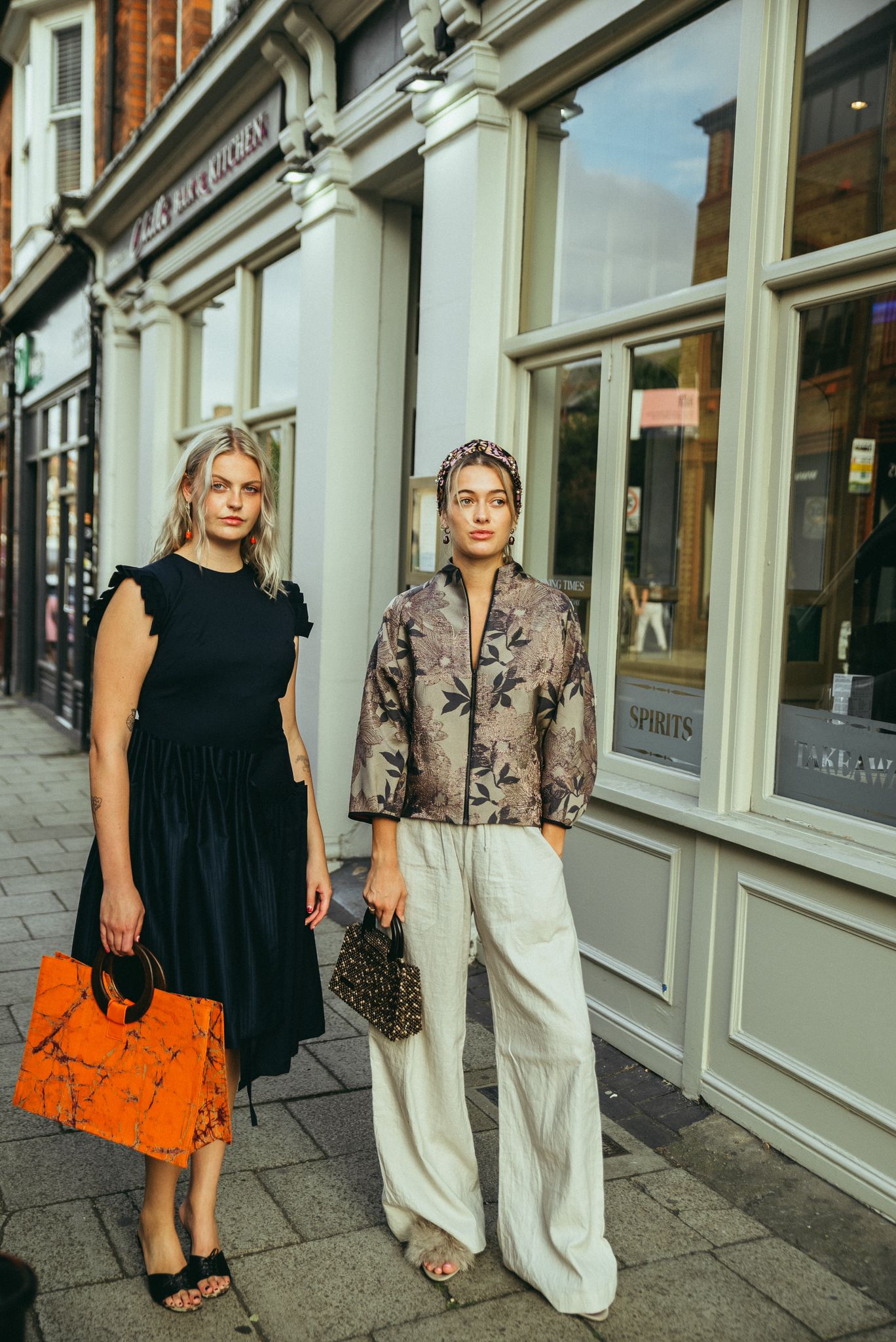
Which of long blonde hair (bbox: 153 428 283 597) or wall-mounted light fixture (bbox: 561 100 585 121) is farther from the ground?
wall-mounted light fixture (bbox: 561 100 585 121)

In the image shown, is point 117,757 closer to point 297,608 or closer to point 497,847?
point 297,608

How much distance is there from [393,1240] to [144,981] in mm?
1046

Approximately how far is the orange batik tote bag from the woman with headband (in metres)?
0.53

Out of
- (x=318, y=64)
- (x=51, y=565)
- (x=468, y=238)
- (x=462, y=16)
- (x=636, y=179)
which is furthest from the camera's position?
(x=51, y=565)

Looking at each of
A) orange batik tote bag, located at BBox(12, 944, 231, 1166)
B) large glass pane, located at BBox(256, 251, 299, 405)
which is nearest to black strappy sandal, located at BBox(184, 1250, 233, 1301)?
orange batik tote bag, located at BBox(12, 944, 231, 1166)

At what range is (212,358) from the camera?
931 cm

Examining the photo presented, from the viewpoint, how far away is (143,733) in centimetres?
276

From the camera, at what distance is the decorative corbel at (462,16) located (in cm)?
500

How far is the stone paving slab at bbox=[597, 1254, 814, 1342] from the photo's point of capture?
8.89ft

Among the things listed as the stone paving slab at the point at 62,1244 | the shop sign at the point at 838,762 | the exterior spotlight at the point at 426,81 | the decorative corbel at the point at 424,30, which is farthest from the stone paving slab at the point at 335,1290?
the decorative corbel at the point at 424,30

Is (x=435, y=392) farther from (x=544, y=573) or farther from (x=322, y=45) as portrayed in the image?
(x=322, y=45)

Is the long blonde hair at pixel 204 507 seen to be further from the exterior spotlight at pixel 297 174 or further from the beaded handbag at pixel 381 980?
the exterior spotlight at pixel 297 174

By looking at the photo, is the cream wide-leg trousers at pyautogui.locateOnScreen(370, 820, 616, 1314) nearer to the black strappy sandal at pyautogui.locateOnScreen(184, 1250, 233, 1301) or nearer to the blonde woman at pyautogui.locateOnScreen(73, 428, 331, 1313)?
the blonde woman at pyautogui.locateOnScreen(73, 428, 331, 1313)

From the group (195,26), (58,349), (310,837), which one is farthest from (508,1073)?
(58,349)
